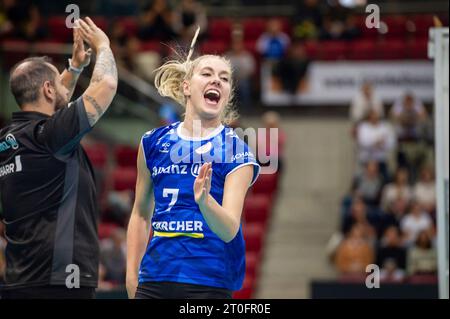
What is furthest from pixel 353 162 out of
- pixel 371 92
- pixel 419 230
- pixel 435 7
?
pixel 435 7

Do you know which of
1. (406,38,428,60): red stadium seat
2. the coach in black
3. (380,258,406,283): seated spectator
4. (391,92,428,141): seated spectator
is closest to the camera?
the coach in black

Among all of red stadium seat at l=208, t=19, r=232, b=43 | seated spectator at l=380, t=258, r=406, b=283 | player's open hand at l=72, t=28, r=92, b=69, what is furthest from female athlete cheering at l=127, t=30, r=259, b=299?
red stadium seat at l=208, t=19, r=232, b=43

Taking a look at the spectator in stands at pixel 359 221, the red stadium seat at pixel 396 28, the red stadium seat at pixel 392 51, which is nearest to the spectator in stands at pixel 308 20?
the red stadium seat at pixel 396 28

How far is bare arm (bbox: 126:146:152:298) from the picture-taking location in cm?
657

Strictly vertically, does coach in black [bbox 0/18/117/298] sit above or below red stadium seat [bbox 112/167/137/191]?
below

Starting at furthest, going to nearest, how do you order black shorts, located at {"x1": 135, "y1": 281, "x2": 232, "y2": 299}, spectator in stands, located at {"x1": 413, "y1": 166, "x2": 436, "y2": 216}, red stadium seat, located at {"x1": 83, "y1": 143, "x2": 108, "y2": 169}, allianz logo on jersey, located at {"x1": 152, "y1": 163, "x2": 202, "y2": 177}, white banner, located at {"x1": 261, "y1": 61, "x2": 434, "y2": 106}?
white banner, located at {"x1": 261, "y1": 61, "x2": 434, "y2": 106} < red stadium seat, located at {"x1": 83, "y1": 143, "x2": 108, "y2": 169} < spectator in stands, located at {"x1": 413, "y1": 166, "x2": 436, "y2": 216} < allianz logo on jersey, located at {"x1": 152, "y1": 163, "x2": 202, "y2": 177} < black shorts, located at {"x1": 135, "y1": 281, "x2": 232, "y2": 299}

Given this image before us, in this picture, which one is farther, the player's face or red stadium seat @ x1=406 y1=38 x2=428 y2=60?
red stadium seat @ x1=406 y1=38 x2=428 y2=60

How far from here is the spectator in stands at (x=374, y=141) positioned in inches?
719

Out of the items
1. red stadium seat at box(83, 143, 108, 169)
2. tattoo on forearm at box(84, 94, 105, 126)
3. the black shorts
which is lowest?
the black shorts

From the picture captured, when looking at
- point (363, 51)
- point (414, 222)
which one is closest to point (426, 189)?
point (414, 222)

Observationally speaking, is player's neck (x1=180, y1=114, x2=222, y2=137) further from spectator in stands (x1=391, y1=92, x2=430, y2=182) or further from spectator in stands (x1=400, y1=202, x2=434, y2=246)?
spectator in stands (x1=391, y1=92, x2=430, y2=182)

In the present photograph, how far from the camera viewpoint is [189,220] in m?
6.09

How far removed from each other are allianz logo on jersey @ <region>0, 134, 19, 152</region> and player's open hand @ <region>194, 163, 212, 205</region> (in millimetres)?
1820
